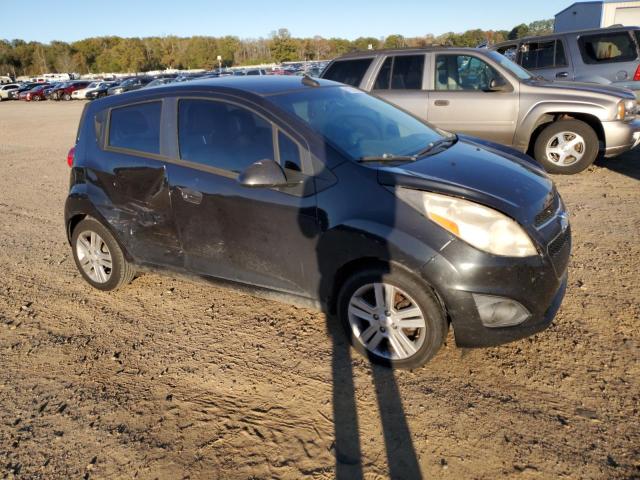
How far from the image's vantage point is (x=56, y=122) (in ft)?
70.7

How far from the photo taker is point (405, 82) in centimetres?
759

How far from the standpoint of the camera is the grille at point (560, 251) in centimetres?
286

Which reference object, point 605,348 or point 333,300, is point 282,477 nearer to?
point 333,300

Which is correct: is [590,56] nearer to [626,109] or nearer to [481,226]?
[626,109]

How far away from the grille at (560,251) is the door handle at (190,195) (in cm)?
229

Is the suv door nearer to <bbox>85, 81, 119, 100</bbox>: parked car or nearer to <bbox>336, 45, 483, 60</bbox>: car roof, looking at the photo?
<bbox>336, 45, 483, 60</bbox>: car roof

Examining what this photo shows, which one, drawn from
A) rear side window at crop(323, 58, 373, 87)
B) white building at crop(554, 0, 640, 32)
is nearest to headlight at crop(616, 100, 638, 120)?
rear side window at crop(323, 58, 373, 87)

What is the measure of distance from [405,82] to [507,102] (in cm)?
155

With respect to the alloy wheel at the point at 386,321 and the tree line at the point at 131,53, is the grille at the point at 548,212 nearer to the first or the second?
the alloy wheel at the point at 386,321

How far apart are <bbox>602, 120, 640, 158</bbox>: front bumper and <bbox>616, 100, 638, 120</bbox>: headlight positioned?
0.29 ft

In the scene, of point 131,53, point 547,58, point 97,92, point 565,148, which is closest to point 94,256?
point 565,148

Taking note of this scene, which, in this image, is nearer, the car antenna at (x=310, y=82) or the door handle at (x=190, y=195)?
the door handle at (x=190, y=195)

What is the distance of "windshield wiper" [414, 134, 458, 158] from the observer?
3419mm

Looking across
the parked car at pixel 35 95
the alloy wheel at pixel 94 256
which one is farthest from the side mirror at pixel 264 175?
the parked car at pixel 35 95
